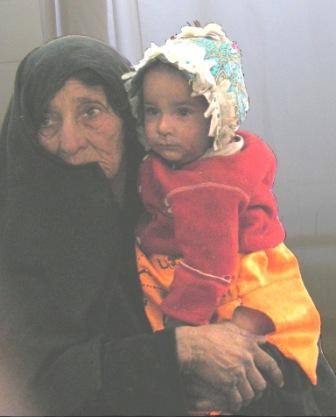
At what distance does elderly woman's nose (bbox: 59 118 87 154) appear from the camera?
104cm

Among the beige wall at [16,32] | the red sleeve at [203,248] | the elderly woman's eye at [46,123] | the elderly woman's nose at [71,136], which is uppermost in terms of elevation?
the beige wall at [16,32]

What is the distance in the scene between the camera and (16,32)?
1.68 meters

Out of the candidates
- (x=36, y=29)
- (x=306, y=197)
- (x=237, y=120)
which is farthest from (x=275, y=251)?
(x=36, y=29)

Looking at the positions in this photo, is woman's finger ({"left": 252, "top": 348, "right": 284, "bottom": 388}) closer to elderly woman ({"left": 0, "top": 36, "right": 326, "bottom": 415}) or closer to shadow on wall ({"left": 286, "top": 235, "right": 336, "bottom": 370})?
elderly woman ({"left": 0, "top": 36, "right": 326, "bottom": 415})

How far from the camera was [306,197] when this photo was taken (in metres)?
1.82

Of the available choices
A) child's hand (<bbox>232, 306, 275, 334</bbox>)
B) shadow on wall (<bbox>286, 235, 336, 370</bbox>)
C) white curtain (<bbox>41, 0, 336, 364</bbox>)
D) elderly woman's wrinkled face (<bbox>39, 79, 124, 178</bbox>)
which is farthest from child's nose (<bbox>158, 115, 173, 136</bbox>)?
shadow on wall (<bbox>286, 235, 336, 370</bbox>)

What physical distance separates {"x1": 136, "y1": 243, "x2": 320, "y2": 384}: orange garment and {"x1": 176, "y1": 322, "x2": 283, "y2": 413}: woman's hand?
0.16 feet

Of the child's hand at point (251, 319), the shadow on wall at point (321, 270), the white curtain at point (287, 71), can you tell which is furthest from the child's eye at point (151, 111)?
the shadow on wall at point (321, 270)

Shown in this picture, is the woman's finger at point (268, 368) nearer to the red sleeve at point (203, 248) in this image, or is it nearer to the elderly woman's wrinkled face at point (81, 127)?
the red sleeve at point (203, 248)

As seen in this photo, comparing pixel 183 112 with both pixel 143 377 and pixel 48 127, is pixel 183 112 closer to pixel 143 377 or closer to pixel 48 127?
pixel 48 127

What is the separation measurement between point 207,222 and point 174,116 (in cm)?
18

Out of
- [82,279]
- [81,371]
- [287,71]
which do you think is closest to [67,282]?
[82,279]

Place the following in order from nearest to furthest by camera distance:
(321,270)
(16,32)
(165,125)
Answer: (165,125) < (16,32) < (321,270)

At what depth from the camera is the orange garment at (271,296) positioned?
3.36 ft
